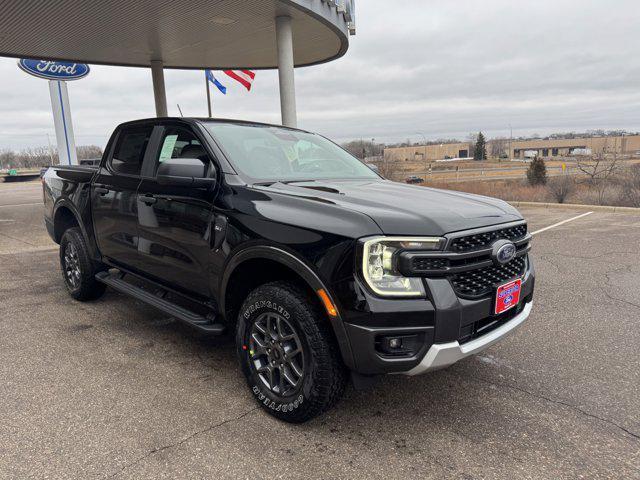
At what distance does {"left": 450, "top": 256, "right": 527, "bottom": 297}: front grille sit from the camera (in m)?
2.46

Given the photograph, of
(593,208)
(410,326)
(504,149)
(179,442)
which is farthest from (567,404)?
(504,149)

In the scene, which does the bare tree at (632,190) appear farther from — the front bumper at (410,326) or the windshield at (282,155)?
the front bumper at (410,326)

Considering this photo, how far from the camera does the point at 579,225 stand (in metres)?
9.84

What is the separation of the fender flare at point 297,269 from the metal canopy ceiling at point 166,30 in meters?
8.48

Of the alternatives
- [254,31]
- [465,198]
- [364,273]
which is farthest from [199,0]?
[364,273]

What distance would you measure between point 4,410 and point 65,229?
2.99 meters

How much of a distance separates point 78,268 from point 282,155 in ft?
8.76

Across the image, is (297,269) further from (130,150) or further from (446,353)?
(130,150)

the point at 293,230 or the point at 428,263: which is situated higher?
the point at 293,230

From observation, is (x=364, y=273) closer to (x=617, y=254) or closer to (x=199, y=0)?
(x=617, y=254)

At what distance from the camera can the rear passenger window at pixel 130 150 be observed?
13.2 ft

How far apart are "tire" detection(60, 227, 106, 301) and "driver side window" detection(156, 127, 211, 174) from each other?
1620 mm

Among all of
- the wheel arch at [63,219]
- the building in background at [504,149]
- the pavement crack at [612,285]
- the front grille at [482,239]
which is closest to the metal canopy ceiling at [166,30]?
the wheel arch at [63,219]

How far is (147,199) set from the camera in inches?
144
